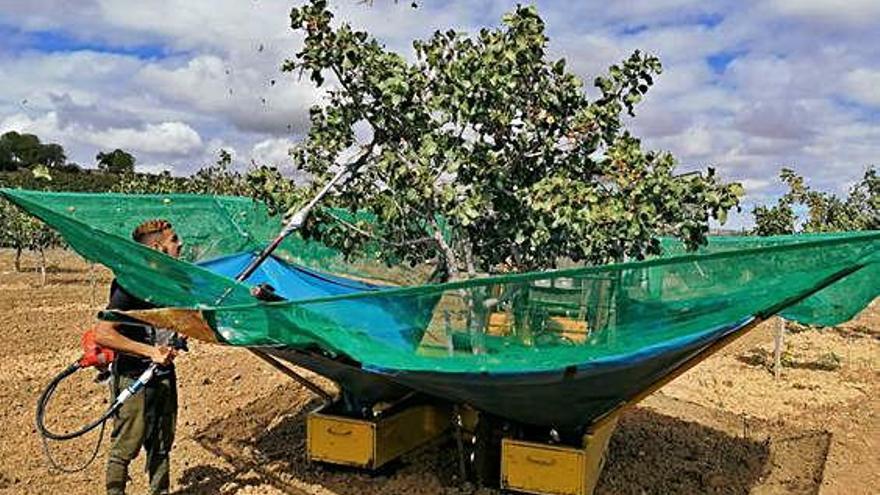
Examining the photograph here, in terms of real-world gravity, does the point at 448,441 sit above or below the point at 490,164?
below

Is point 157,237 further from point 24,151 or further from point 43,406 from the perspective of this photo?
point 24,151

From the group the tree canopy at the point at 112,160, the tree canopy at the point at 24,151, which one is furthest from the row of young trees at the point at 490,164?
the tree canopy at the point at 24,151

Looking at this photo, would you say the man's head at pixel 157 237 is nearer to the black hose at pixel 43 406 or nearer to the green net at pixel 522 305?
the green net at pixel 522 305

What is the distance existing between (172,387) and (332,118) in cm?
183

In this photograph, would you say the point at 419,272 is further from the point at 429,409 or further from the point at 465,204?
the point at 465,204

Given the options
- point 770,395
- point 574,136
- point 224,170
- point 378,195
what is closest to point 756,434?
point 770,395

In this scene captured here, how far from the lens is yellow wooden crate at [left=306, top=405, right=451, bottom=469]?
4.89m

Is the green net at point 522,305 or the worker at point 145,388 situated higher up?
the green net at point 522,305

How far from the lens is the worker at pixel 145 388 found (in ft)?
13.5

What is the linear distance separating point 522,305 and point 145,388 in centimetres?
213

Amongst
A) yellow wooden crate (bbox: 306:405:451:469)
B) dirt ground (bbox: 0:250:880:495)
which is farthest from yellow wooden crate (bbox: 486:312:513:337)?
dirt ground (bbox: 0:250:880:495)

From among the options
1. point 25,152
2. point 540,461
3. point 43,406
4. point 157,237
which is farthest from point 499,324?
point 25,152

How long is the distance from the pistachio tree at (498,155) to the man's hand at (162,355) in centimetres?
132

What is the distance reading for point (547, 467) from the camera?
4328 mm
